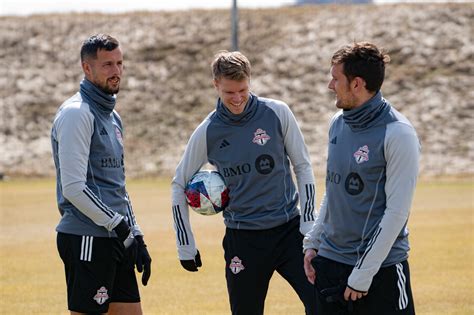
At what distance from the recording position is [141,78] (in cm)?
4981

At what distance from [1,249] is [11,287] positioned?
418cm

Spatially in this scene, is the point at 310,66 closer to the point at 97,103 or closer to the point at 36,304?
the point at 36,304

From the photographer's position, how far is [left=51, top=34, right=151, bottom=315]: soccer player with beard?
674 cm

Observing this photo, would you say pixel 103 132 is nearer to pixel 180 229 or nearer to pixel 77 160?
pixel 77 160

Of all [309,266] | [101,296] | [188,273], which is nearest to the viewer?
[309,266]

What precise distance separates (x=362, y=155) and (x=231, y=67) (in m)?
1.48

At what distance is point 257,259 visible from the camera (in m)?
7.23

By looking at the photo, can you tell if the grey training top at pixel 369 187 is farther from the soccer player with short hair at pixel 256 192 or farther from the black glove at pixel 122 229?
the black glove at pixel 122 229

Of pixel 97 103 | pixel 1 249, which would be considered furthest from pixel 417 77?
pixel 97 103

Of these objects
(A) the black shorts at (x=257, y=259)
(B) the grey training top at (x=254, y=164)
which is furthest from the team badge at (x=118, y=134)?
(A) the black shorts at (x=257, y=259)

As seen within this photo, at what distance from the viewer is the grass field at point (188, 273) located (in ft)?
36.8

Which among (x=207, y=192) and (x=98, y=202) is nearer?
(x=98, y=202)

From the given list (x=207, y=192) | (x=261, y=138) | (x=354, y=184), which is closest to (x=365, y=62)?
(x=354, y=184)

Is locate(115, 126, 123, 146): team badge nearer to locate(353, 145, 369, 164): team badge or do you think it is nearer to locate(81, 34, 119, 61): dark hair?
locate(81, 34, 119, 61): dark hair
